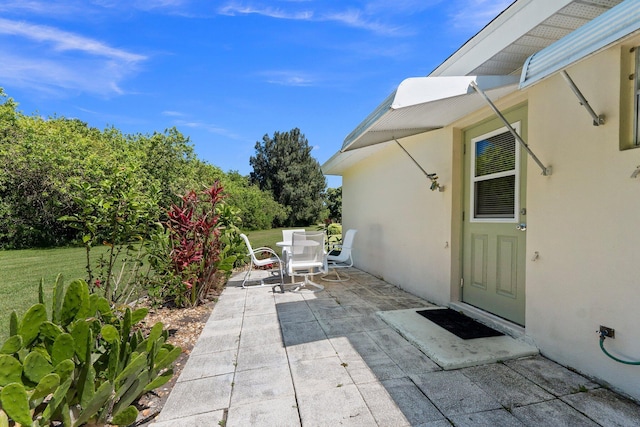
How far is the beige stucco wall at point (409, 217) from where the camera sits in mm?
4508

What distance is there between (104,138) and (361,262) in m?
21.4

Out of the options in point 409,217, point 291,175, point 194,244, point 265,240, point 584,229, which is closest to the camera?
point 584,229

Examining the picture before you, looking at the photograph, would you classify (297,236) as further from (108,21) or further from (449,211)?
(108,21)

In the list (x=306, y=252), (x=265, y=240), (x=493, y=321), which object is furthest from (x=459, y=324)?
(x=265, y=240)

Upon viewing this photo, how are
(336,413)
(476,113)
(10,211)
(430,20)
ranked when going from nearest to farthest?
(336,413) < (476,113) < (430,20) < (10,211)

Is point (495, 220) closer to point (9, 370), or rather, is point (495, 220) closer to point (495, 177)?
point (495, 177)

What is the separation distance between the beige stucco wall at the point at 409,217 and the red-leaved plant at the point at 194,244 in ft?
10.6

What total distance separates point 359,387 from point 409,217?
142 inches

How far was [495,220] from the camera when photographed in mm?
3709

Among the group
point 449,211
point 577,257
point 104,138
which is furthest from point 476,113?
point 104,138

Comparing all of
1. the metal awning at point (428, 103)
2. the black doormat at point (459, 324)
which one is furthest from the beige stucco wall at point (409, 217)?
the metal awning at point (428, 103)

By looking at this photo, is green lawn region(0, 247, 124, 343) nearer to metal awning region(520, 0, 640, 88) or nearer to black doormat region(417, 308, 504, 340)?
black doormat region(417, 308, 504, 340)

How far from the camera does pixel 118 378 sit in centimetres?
184

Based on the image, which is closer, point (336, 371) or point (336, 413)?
point (336, 413)
